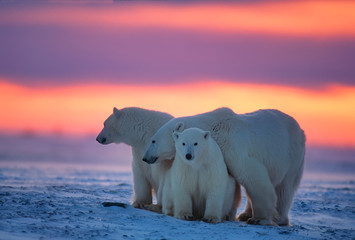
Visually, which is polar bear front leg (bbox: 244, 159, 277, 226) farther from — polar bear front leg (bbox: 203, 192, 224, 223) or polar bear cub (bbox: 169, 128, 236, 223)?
polar bear front leg (bbox: 203, 192, 224, 223)

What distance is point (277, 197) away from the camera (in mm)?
8336

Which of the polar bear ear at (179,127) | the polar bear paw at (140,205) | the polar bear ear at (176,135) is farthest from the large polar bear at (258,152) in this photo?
the polar bear paw at (140,205)

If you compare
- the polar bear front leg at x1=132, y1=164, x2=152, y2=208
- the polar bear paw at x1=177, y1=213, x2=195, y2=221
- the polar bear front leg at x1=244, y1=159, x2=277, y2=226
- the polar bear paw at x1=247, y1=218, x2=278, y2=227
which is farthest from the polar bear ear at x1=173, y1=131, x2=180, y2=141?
the polar bear paw at x1=247, y1=218, x2=278, y2=227

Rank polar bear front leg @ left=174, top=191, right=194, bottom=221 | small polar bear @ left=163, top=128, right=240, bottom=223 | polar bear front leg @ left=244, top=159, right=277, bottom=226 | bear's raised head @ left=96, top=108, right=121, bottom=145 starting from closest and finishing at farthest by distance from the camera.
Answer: small polar bear @ left=163, top=128, right=240, bottom=223 < polar bear front leg @ left=174, top=191, right=194, bottom=221 < polar bear front leg @ left=244, top=159, right=277, bottom=226 < bear's raised head @ left=96, top=108, right=121, bottom=145

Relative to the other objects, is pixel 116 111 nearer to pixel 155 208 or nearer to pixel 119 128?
pixel 119 128

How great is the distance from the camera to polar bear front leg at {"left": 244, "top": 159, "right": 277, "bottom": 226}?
7.61m

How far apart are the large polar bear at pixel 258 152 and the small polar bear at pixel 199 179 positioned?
343 millimetres

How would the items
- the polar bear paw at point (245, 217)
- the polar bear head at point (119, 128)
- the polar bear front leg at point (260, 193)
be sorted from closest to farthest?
the polar bear front leg at point (260, 193) → the polar bear paw at point (245, 217) → the polar bear head at point (119, 128)


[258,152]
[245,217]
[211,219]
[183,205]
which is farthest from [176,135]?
[245,217]

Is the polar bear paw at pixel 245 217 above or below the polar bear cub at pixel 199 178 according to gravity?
below

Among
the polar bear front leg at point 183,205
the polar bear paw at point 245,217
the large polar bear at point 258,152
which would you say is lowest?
the polar bear paw at point 245,217

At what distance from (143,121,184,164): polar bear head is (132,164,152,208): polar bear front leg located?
38.8 inches

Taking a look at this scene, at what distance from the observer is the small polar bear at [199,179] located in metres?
7.04

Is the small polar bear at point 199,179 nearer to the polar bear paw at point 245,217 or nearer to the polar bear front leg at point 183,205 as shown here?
the polar bear front leg at point 183,205
